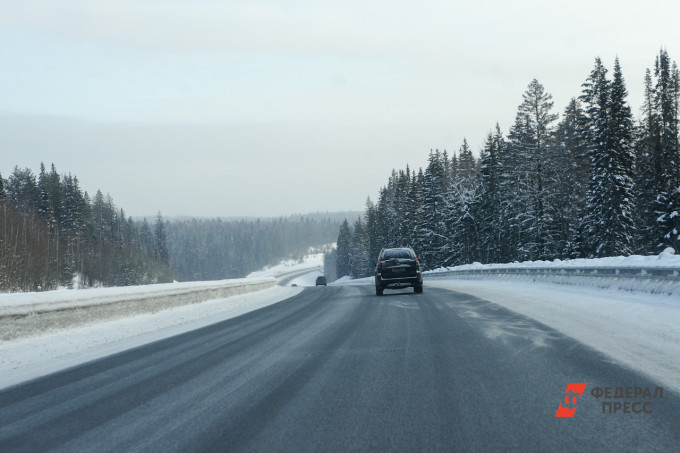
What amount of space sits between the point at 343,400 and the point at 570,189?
5696 centimetres

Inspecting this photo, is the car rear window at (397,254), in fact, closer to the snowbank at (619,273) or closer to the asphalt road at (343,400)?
the snowbank at (619,273)

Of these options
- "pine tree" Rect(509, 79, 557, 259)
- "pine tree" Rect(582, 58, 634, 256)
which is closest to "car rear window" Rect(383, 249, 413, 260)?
"pine tree" Rect(582, 58, 634, 256)

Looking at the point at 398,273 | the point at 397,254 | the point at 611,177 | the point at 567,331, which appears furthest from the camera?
the point at 611,177

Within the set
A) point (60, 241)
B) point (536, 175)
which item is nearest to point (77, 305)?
point (536, 175)

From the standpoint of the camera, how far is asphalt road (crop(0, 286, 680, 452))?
3895 millimetres

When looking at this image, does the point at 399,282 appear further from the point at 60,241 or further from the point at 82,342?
the point at 60,241

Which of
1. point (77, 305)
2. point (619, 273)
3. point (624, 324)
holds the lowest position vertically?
point (624, 324)

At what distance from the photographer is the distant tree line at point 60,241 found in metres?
70.1

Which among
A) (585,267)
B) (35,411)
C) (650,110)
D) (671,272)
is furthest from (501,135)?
(35,411)

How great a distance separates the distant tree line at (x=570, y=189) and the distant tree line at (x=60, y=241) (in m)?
49.7

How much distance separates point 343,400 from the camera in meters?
5.04

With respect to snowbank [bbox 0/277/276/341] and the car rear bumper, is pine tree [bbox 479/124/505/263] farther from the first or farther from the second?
snowbank [bbox 0/277/276/341]

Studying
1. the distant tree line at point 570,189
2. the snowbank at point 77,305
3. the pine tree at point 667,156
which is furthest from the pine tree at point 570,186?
the snowbank at point 77,305

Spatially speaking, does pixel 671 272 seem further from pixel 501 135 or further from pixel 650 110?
pixel 501 135
